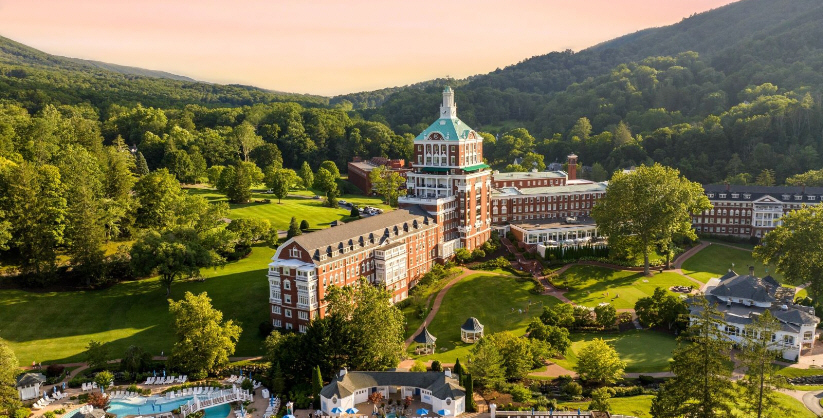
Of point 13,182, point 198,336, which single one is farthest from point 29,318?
point 198,336

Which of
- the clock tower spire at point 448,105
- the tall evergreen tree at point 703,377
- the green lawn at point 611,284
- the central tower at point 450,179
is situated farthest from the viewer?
the clock tower spire at point 448,105

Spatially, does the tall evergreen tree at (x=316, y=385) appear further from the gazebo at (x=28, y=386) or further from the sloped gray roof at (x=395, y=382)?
the gazebo at (x=28, y=386)

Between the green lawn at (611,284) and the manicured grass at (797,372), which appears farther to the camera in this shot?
the green lawn at (611,284)

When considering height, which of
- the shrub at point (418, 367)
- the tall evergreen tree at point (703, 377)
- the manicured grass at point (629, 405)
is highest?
the tall evergreen tree at point (703, 377)

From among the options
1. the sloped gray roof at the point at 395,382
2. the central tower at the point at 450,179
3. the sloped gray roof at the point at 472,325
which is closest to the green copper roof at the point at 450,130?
the central tower at the point at 450,179

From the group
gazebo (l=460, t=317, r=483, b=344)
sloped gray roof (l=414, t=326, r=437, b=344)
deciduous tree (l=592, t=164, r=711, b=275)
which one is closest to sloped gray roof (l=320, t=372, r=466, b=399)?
sloped gray roof (l=414, t=326, r=437, b=344)

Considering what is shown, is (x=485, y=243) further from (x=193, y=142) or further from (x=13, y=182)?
(x=193, y=142)

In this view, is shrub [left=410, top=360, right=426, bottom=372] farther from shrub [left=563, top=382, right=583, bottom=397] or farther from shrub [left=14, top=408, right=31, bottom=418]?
shrub [left=14, top=408, right=31, bottom=418]
